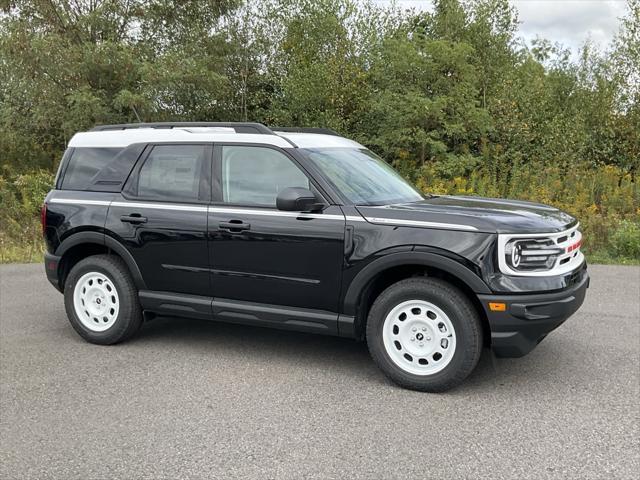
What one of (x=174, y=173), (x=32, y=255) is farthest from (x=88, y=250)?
(x=32, y=255)

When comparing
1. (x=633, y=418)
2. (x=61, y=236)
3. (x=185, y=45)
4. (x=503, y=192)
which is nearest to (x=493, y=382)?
(x=633, y=418)

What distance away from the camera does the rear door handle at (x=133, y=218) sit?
17.0 feet

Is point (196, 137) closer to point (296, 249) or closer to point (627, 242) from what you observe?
point (296, 249)

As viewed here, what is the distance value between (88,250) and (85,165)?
0.78 m

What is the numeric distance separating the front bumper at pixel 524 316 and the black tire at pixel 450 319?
13 cm

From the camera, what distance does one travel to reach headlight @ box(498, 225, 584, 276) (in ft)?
13.2

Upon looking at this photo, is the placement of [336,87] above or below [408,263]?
above

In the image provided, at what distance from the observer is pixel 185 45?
669 inches

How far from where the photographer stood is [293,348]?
5.34 metres

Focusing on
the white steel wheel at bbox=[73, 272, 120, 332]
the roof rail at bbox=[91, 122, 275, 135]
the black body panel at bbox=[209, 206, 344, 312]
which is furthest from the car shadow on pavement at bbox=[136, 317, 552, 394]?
the roof rail at bbox=[91, 122, 275, 135]

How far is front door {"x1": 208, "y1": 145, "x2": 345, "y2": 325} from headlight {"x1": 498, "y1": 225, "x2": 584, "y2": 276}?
1131 mm

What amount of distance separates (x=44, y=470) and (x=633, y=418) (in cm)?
342

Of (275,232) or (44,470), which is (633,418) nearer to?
(275,232)

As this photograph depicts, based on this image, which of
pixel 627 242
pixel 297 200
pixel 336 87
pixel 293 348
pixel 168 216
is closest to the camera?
pixel 297 200
